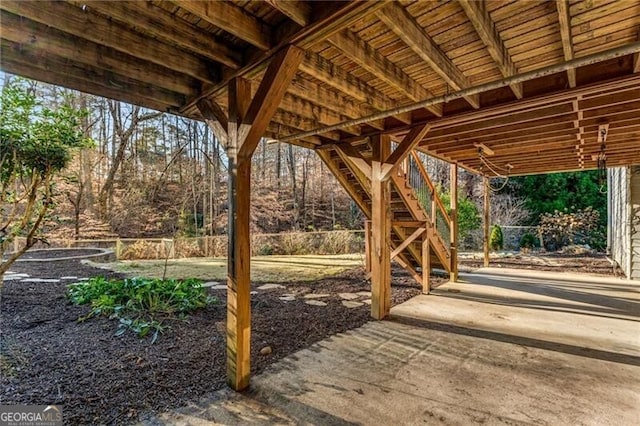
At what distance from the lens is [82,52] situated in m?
2.24

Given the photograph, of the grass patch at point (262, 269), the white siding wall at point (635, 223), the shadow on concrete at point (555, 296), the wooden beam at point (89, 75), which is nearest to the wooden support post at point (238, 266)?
the wooden beam at point (89, 75)

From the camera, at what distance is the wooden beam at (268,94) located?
209 cm

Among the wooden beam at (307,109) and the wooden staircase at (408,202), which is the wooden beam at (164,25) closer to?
the wooden beam at (307,109)

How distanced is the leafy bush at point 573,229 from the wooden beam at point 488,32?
39.5 ft

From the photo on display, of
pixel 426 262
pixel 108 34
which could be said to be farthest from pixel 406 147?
pixel 108 34

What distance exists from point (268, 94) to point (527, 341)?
366cm

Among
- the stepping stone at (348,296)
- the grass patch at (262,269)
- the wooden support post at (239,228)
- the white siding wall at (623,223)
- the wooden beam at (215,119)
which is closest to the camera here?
the wooden support post at (239,228)

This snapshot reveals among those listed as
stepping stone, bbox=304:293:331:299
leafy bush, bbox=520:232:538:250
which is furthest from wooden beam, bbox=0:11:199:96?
leafy bush, bbox=520:232:538:250

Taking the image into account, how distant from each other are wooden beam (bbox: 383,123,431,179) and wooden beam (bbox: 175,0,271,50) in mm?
2445

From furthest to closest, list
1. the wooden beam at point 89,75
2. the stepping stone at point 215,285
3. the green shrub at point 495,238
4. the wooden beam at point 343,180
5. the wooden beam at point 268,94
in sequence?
1. the green shrub at point 495,238
2. the wooden beam at point 343,180
3. the stepping stone at point 215,285
4. the wooden beam at point 89,75
5. the wooden beam at point 268,94

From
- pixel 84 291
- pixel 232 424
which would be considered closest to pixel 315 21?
pixel 232 424

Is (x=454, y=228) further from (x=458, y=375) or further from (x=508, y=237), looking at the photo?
(x=508, y=237)

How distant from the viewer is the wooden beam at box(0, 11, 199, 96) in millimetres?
1962

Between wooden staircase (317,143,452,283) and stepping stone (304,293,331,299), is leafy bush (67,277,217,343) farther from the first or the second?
wooden staircase (317,143,452,283)
